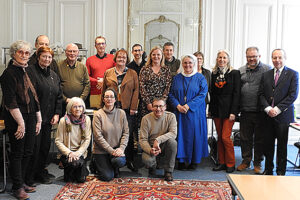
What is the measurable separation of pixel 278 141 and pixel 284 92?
1.84 feet

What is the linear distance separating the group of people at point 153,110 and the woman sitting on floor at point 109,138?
0.04 feet

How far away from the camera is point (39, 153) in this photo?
11.5 ft

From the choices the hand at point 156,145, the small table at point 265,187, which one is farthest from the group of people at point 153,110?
the small table at point 265,187

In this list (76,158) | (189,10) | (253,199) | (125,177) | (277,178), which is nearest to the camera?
(253,199)

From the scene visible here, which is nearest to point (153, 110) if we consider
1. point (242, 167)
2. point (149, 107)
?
point (149, 107)

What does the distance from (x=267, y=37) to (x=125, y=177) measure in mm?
3577

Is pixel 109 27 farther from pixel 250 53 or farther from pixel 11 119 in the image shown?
pixel 11 119

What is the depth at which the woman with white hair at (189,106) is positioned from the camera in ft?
13.0

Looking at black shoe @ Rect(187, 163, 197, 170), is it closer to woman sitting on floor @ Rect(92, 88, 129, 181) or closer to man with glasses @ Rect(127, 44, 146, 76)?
woman sitting on floor @ Rect(92, 88, 129, 181)

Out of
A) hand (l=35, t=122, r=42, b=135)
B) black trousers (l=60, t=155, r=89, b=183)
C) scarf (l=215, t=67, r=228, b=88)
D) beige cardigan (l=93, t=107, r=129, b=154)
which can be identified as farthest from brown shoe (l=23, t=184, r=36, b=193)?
scarf (l=215, t=67, r=228, b=88)

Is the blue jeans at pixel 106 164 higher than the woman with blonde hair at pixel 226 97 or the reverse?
the reverse

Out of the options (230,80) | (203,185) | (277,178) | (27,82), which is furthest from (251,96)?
(27,82)

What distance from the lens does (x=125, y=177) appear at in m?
3.78

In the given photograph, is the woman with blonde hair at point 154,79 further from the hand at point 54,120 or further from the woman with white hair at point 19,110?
the woman with white hair at point 19,110
